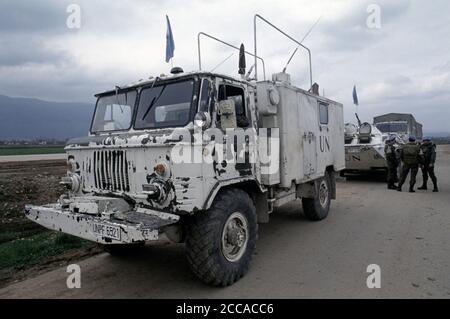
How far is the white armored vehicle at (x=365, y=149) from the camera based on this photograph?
12695 mm

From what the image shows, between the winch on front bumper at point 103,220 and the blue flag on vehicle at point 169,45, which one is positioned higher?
the blue flag on vehicle at point 169,45

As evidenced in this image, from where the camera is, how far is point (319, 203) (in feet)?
23.8

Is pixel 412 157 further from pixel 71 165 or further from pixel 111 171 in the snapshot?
pixel 71 165

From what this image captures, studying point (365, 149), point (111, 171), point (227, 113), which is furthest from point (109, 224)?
point (365, 149)

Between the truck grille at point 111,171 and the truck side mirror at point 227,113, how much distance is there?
1.21 metres

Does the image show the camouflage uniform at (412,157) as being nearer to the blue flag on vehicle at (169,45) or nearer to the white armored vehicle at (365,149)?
the white armored vehicle at (365,149)

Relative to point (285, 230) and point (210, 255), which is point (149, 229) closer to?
point (210, 255)

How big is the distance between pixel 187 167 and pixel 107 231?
102cm

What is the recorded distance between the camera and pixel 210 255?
3908 millimetres

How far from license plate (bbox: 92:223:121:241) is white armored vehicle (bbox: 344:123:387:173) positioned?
1111cm

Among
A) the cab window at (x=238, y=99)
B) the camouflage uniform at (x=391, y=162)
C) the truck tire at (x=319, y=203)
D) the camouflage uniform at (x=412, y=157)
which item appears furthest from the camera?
the camouflage uniform at (x=391, y=162)

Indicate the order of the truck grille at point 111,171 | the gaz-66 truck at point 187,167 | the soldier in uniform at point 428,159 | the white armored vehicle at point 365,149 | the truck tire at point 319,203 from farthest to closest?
the white armored vehicle at point 365,149 → the soldier in uniform at point 428,159 → the truck tire at point 319,203 → the truck grille at point 111,171 → the gaz-66 truck at point 187,167

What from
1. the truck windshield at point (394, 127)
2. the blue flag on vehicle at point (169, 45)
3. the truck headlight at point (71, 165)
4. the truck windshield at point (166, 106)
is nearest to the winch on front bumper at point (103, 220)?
the truck headlight at point (71, 165)
